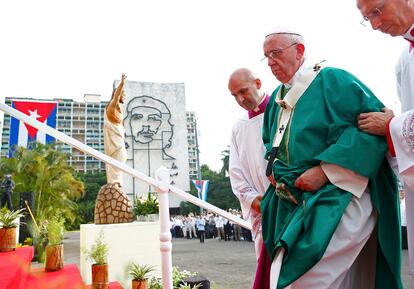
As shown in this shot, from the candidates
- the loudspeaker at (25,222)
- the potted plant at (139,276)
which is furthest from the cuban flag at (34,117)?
the loudspeaker at (25,222)

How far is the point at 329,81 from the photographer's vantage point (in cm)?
160

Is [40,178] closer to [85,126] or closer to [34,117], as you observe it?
[34,117]

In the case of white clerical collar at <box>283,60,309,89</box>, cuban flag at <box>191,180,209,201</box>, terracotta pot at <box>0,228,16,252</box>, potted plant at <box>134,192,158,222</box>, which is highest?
cuban flag at <box>191,180,209,201</box>

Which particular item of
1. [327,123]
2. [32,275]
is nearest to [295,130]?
[327,123]

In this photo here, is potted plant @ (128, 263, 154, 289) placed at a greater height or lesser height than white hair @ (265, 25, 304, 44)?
lesser

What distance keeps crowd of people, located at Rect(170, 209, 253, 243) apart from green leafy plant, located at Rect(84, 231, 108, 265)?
10.7 m

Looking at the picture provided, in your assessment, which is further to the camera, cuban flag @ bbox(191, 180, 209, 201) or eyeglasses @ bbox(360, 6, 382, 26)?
cuban flag @ bbox(191, 180, 209, 201)

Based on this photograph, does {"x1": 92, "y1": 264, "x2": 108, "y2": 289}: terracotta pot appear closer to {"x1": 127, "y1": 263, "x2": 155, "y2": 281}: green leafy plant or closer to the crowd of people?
{"x1": 127, "y1": 263, "x2": 155, "y2": 281}: green leafy plant

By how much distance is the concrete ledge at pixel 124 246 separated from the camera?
14.0ft

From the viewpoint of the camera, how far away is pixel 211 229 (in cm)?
2202

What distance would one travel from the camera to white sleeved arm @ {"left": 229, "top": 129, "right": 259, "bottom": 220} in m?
2.21

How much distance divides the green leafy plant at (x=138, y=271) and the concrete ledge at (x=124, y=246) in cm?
9

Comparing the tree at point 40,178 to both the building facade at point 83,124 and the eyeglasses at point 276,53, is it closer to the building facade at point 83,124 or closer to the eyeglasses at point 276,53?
the eyeglasses at point 276,53

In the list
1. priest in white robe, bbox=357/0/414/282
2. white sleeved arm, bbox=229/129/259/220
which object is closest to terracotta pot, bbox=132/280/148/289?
white sleeved arm, bbox=229/129/259/220
